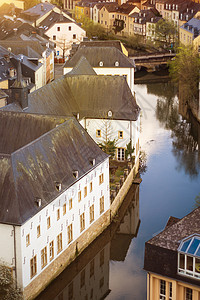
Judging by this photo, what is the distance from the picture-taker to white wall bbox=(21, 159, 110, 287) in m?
43.9

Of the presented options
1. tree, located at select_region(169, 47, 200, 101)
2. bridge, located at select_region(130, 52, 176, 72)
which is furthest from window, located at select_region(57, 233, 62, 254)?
bridge, located at select_region(130, 52, 176, 72)

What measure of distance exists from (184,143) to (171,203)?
20336mm

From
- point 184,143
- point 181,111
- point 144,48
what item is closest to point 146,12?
point 144,48

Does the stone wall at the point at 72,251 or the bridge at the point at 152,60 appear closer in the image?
the stone wall at the point at 72,251

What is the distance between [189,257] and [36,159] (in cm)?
1508

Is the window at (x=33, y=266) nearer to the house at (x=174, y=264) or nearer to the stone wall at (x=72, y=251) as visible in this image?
the stone wall at (x=72, y=251)

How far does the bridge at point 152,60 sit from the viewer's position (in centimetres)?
13112

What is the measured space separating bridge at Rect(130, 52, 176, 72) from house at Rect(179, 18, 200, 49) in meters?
4.54

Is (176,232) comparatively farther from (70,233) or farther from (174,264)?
(70,233)

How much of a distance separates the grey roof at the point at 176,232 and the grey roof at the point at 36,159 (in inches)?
362

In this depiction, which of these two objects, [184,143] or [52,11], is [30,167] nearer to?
[184,143]

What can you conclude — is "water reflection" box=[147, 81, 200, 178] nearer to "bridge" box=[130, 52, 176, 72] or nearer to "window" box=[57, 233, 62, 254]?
"bridge" box=[130, 52, 176, 72]

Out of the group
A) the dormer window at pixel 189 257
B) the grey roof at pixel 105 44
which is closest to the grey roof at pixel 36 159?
the dormer window at pixel 189 257

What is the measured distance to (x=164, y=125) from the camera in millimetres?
90062
